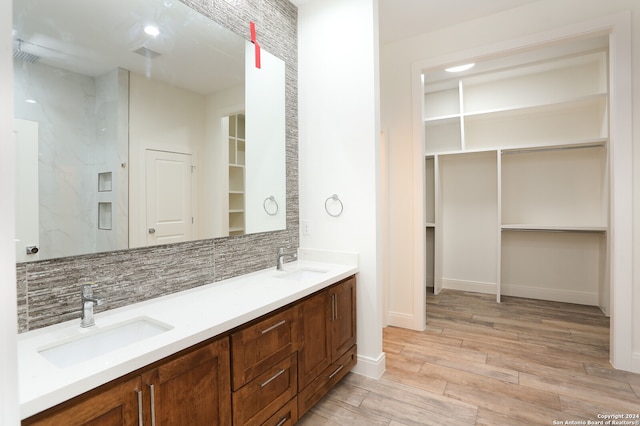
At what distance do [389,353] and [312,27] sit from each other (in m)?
2.91

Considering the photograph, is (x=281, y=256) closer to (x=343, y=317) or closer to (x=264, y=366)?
(x=343, y=317)

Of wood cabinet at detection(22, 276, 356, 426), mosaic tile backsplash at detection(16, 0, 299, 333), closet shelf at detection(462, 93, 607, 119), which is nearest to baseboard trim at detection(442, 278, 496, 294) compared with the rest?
closet shelf at detection(462, 93, 607, 119)

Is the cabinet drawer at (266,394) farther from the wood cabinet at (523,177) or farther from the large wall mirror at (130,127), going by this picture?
the wood cabinet at (523,177)

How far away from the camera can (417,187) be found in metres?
3.26

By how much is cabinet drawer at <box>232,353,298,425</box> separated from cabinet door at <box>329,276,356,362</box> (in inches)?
17.1

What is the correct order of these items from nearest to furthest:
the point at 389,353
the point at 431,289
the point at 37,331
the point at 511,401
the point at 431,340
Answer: the point at 37,331, the point at 511,401, the point at 389,353, the point at 431,340, the point at 431,289

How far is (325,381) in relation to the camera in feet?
6.67

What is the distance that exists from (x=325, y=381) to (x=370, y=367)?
52 cm

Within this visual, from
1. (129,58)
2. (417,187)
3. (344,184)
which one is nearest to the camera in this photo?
(129,58)

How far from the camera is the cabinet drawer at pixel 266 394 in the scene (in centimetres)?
140

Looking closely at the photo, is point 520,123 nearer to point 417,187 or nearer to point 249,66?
point 417,187

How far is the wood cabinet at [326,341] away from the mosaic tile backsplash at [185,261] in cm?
59

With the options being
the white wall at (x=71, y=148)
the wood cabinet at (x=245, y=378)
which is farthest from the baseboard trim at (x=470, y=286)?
the white wall at (x=71, y=148)

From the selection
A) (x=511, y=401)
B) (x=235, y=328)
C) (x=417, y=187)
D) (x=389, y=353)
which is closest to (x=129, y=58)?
(x=235, y=328)
